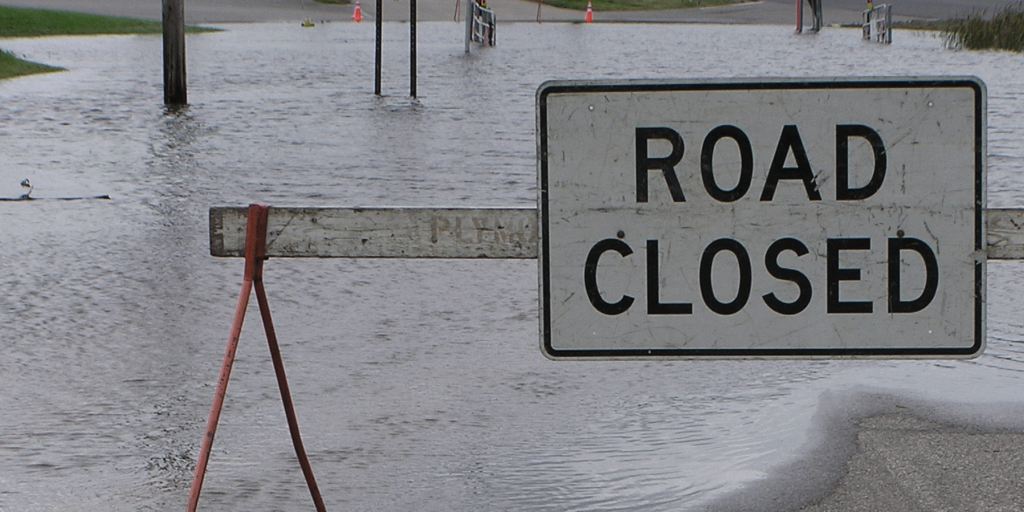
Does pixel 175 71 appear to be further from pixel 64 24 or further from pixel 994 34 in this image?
pixel 994 34

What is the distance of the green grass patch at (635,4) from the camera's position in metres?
50.3

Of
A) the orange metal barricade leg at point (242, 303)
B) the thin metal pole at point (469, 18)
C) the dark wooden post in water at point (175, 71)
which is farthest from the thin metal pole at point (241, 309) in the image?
the thin metal pole at point (469, 18)

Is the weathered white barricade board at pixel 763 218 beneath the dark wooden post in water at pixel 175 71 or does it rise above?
beneath

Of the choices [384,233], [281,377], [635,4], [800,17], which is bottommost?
[281,377]

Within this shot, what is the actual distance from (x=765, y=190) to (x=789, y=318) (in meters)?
0.29

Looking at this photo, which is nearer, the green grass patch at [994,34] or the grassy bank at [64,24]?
the green grass patch at [994,34]

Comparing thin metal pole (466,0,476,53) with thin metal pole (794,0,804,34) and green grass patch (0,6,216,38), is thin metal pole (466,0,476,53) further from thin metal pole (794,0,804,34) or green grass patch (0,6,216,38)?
thin metal pole (794,0,804,34)

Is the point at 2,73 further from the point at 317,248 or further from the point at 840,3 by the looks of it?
the point at 840,3

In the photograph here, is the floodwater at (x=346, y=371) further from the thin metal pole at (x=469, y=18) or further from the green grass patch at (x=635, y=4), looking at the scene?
the green grass patch at (x=635, y=4)

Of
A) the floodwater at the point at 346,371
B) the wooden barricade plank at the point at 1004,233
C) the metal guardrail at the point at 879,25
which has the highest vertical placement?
the metal guardrail at the point at 879,25

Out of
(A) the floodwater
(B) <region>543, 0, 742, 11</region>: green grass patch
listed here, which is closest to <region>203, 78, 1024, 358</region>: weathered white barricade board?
(A) the floodwater

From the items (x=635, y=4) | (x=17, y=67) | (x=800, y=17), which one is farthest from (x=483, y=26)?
(x=635, y=4)

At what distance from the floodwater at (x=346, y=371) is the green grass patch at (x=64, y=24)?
1759 centimetres

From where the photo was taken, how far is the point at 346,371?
5.83m
